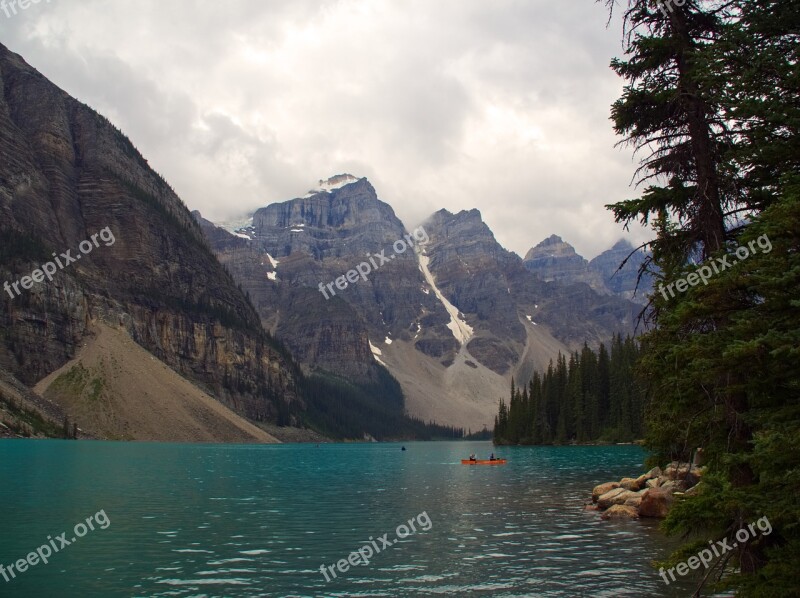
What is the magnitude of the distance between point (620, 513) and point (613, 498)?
294cm

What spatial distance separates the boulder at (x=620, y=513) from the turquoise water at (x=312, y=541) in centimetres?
99

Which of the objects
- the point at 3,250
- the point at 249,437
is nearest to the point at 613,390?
the point at 249,437

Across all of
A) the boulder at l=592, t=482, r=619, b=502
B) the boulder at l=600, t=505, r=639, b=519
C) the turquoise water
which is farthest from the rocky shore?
the turquoise water

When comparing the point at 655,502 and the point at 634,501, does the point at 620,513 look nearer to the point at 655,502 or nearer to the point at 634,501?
the point at 634,501

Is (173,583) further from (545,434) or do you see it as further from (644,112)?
(545,434)

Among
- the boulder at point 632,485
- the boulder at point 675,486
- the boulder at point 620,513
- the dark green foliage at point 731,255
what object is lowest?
the boulder at point 620,513

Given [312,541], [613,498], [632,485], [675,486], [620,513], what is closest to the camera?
[312,541]

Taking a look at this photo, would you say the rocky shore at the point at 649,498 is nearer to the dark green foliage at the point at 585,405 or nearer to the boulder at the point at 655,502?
the boulder at the point at 655,502

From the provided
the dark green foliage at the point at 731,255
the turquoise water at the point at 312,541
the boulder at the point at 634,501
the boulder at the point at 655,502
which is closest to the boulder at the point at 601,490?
the turquoise water at the point at 312,541

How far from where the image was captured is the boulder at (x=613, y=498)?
1446 inches

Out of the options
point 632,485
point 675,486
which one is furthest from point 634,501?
point 632,485

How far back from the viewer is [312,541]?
93.5 ft

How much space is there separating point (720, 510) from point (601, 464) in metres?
70.3

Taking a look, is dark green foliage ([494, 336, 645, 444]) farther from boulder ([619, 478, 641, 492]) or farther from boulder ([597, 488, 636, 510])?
boulder ([597, 488, 636, 510])
